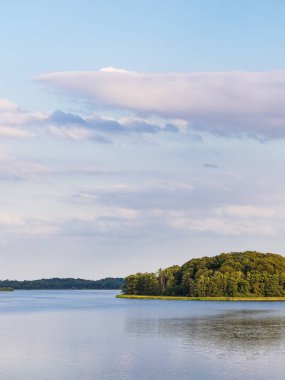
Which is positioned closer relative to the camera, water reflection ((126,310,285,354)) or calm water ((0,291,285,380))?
calm water ((0,291,285,380))

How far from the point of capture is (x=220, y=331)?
95.8 metres

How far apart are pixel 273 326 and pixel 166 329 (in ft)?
56.1

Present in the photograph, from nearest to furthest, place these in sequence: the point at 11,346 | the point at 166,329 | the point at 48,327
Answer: the point at 11,346, the point at 166,329, the point at 48,327

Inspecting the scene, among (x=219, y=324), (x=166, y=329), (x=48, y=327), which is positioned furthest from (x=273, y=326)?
(x=48, y=327)

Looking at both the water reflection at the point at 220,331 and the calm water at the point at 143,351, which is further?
the water reflection at the point at 220,331

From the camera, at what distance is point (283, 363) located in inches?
2532

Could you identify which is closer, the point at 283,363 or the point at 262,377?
the point at 262,377

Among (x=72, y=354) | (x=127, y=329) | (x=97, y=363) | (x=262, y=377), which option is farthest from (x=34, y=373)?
(x=127, y=329)

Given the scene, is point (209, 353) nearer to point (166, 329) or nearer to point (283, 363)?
point (283, 363)

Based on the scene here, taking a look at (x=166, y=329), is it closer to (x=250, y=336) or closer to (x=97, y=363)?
(x=250, y=336)

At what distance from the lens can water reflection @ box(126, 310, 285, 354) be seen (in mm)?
77875

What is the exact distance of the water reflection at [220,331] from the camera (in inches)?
3066

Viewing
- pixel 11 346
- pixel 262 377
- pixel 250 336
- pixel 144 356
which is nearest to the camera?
pixel 262 377

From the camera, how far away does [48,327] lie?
108688 millimetres
